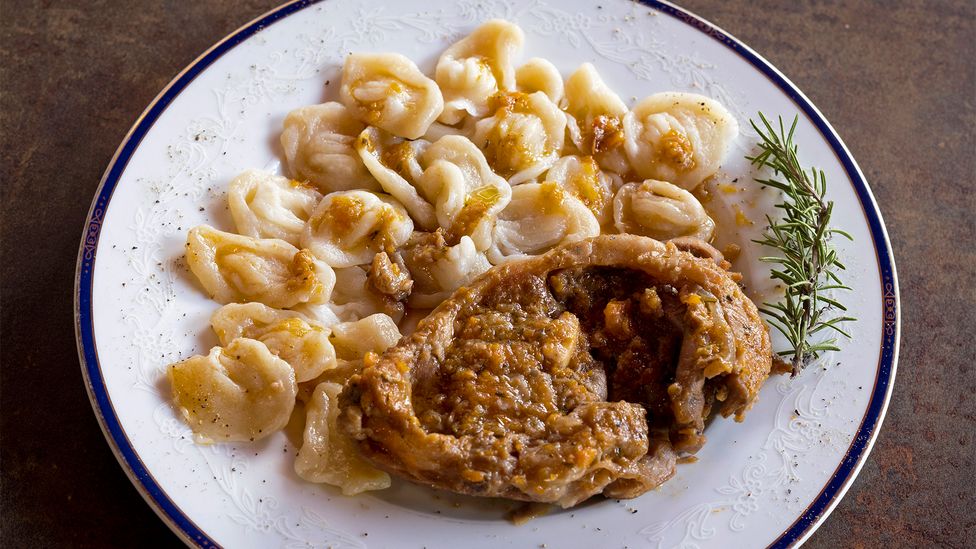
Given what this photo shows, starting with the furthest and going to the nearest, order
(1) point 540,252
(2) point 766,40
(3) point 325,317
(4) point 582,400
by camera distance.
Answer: (2) point 766,40 < (1) point 540,252 < (3) point 325,317 < (4) point 582,400

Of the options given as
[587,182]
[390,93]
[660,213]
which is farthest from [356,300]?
[660,213]

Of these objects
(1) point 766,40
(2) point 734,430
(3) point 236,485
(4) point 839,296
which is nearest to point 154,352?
(3) point 236,485

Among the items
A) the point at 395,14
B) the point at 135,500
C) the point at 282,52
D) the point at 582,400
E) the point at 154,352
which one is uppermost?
the point at 395,14

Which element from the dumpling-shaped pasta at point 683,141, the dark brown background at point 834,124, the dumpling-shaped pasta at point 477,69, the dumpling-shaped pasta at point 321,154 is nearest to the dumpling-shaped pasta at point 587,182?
the dumpling-shaped pasta at point 683,141

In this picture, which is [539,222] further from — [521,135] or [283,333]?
[283,333]

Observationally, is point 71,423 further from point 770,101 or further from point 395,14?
point 770,101

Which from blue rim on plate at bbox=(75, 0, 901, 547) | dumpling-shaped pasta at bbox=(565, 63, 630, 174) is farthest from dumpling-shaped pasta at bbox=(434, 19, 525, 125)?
blue rim on plate at bbox=(75, 0, 901, 547)
